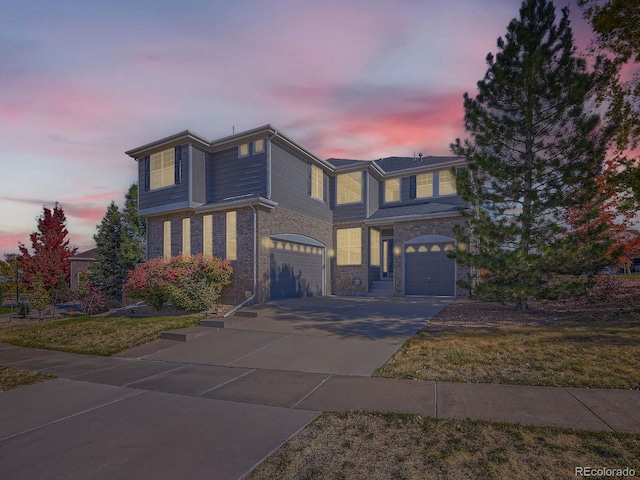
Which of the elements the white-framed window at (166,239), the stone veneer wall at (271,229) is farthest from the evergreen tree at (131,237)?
the stone veneer wall at (271,229)

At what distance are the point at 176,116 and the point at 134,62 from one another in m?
5.48

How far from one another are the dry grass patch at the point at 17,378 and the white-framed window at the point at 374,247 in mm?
15319

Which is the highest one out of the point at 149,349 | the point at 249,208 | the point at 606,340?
the point at 249,208

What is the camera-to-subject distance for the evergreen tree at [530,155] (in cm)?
952

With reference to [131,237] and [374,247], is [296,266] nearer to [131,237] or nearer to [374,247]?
[374,247]

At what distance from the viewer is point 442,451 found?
3.11 metres

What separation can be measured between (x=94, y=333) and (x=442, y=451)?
1047cm

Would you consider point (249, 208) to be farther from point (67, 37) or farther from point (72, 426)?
point (72, 426)

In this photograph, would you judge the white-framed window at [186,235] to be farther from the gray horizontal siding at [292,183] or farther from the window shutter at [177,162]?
the gray horizontal siding at [292,183]

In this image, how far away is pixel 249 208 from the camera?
14.3 m

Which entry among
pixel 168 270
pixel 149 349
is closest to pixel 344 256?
pixel 168 270

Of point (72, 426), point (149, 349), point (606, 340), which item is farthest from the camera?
point (149, 349)

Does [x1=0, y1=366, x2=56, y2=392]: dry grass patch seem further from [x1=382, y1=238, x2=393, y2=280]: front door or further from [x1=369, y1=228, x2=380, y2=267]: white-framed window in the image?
[x1=382, y1=238, x2=393, y2=280]: front door

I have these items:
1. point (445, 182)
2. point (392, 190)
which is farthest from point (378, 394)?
point (392, 190)
